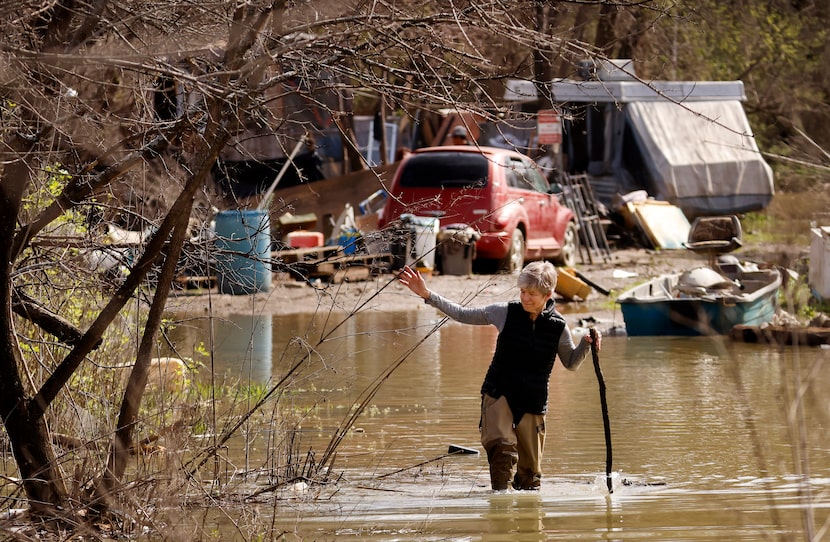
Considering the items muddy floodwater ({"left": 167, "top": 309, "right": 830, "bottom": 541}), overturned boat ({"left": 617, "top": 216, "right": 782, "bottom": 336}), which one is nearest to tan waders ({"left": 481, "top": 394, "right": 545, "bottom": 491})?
muddy floodwater ({"left": 167, "top": 309, "right": 830, "bottom": 541})

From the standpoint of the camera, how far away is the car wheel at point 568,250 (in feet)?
80.8

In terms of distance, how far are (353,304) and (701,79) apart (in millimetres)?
18048

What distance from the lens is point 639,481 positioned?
905 centimetres

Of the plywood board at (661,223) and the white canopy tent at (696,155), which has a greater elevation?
the white canopy tent at (696,155)

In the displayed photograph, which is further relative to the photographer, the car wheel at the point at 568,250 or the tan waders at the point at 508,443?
the car wheel at the point at 568,250

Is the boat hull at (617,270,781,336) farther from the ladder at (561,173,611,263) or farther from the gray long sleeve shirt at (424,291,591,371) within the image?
the ladder at (561,173,611,263)

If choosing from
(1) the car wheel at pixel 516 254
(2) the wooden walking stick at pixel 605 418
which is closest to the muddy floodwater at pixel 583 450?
(2) the wooden walking stick at pixel 605 418

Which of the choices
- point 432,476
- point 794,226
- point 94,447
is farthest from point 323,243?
point 794,226

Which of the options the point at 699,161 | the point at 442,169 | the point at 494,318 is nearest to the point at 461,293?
the point at 442,169

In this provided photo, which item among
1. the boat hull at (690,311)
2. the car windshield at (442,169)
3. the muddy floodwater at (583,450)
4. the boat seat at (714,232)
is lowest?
the muddy floodwater at (583,450)

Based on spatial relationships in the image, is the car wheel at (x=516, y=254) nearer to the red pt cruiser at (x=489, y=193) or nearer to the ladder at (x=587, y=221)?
the red pt cruiser at (x=489, y=193)

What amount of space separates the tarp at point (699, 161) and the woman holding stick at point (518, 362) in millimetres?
21835

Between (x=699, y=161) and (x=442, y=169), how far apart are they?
9877mm

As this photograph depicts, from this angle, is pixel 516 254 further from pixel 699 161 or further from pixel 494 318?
pixel 494 318
